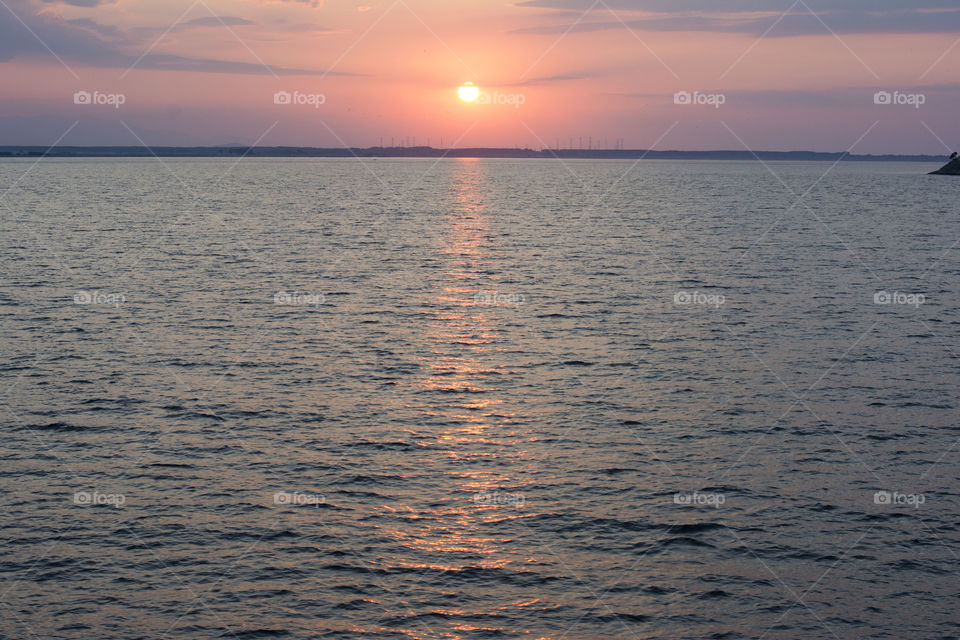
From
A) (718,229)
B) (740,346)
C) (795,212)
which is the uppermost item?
(795,212)

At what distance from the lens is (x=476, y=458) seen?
2734 centimetres

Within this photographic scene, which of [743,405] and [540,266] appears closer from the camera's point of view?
[743,405]

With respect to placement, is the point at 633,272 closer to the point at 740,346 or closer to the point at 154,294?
the point at 740,346

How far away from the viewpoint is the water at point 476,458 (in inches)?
749

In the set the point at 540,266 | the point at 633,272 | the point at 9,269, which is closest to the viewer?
the point at 9,269

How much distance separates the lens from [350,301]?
54875 mm

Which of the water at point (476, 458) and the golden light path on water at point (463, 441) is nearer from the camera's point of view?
the water at point (476, 458)

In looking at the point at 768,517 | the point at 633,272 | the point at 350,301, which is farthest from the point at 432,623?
the point at 633,272

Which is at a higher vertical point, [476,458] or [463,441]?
[463,441]

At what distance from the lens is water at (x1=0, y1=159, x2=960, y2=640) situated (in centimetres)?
1902

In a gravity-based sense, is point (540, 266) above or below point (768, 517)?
above

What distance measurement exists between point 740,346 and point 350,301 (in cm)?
2400

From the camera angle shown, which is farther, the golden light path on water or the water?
the golden light path on water

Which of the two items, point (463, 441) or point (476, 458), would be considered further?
point (463, 441)
